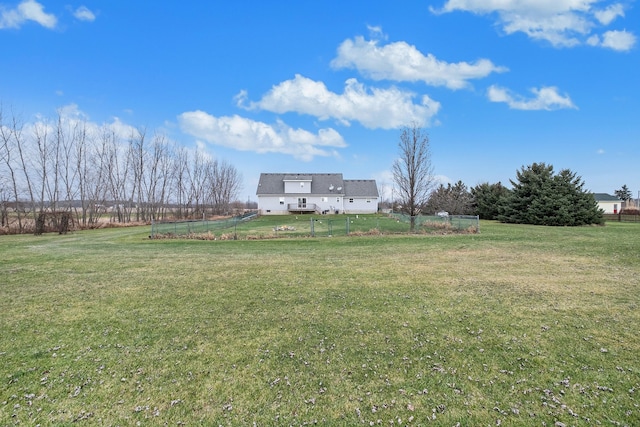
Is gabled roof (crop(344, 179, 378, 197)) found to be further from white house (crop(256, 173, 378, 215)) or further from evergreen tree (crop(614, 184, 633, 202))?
evergreen tree (crop(614, 184, 633, 202))

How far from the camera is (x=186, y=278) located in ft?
25.3

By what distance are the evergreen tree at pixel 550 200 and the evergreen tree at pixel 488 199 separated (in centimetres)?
423

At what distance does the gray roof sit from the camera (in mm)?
47406

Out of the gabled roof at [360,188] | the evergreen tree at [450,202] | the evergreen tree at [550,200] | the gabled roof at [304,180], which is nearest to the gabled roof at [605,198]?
the evergreen tree at [450,202]

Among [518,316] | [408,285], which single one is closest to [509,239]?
[408,285]

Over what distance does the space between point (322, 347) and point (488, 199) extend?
36.5 meters

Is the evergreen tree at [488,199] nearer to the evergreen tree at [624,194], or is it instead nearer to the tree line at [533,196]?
the tree line at [533,196]

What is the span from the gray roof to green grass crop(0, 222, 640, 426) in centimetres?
3951

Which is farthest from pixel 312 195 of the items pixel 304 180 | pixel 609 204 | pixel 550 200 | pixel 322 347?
pixel 609 204

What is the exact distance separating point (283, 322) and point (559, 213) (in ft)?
92.1

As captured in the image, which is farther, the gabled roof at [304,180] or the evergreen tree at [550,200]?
the gabled roof at [304,180]

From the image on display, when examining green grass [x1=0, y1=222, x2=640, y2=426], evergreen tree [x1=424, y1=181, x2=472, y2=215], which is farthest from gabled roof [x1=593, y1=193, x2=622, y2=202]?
green grass [x1=0, y1=222, x2=640, y2=426]

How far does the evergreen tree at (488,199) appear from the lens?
34.5m

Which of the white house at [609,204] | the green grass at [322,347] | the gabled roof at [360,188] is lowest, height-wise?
the green grass at [322,347]
